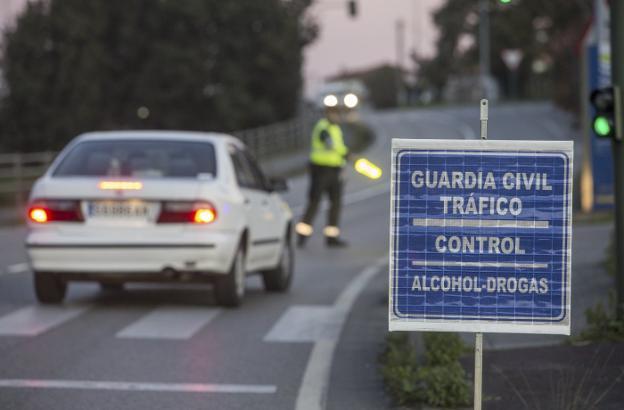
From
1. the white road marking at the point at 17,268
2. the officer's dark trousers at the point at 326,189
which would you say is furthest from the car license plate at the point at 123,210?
the officer's dark trousers at the point at 326,189

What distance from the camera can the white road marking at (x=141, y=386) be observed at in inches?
311

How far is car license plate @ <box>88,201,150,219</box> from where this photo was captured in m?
11.4

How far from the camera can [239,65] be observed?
216 feet

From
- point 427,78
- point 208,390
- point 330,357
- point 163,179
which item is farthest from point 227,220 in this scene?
point 427,78

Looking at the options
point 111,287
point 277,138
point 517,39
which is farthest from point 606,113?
point 517,39

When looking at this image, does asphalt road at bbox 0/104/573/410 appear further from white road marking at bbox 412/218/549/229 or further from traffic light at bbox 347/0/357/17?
traffic light at bbox 347/0/357/17

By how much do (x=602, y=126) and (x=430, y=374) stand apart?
308cm

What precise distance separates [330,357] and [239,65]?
188ft

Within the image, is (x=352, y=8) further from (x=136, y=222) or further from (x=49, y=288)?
(x=136, y=222)

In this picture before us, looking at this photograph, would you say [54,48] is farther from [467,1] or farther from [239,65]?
[467,1]

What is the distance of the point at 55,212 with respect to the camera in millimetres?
11477

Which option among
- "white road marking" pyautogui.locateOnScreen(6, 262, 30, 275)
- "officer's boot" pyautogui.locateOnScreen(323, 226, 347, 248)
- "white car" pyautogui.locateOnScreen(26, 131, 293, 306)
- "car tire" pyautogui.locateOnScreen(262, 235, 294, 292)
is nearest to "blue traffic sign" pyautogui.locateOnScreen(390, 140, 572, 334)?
"white car" pyautogui.locateOnScreen(26, 131, 293, 306)

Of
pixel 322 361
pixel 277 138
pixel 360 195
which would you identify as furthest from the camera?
pixel 277 138

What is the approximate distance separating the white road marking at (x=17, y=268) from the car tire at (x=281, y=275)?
11.6ft
